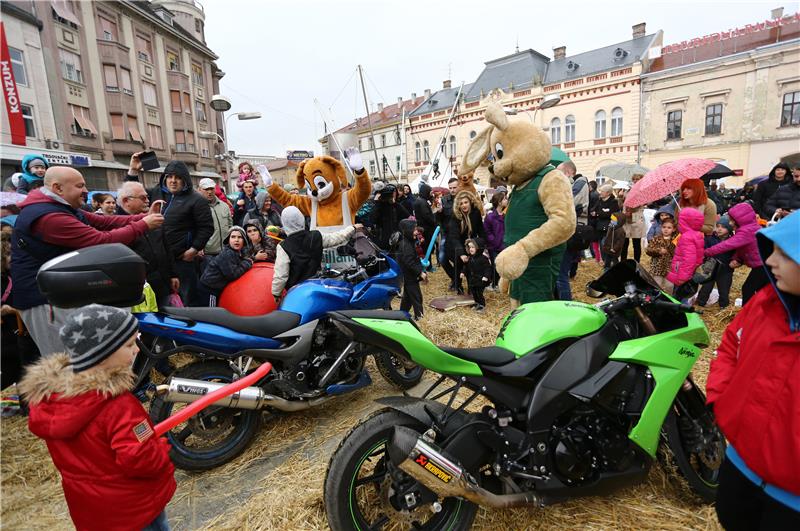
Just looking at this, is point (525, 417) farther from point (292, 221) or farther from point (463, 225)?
point (463, 225)

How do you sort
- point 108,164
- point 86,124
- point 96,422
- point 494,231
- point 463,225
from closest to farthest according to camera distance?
point 96,422, point 463,225, point 494,231, point 86,124, point 108,164

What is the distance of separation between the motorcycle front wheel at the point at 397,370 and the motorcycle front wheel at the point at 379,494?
154cm

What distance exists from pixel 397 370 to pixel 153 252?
251 centimetres

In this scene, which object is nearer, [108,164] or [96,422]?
[96,422]

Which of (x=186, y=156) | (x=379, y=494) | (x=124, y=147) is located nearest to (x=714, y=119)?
(x=379, y=494)

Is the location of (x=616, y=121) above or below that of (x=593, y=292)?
above

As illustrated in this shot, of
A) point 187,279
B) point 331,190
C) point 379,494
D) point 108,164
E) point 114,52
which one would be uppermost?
point 114,52

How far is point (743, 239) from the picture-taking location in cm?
454

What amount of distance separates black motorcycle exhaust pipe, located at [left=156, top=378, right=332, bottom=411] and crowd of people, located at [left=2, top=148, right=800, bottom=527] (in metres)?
0.66

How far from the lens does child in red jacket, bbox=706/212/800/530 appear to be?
3.85 feet

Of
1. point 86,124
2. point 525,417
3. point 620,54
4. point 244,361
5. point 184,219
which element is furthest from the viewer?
point 620,54

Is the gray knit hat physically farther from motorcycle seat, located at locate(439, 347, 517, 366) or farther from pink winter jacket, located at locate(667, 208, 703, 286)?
pink winter jacket, located at locate(667, 208, 703, 286)

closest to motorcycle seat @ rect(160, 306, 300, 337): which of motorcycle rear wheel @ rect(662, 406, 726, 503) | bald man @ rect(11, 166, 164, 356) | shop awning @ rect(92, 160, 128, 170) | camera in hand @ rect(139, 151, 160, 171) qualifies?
bald man @ rect(11, 166, 164, 356)

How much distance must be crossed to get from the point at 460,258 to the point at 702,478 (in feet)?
14.5
